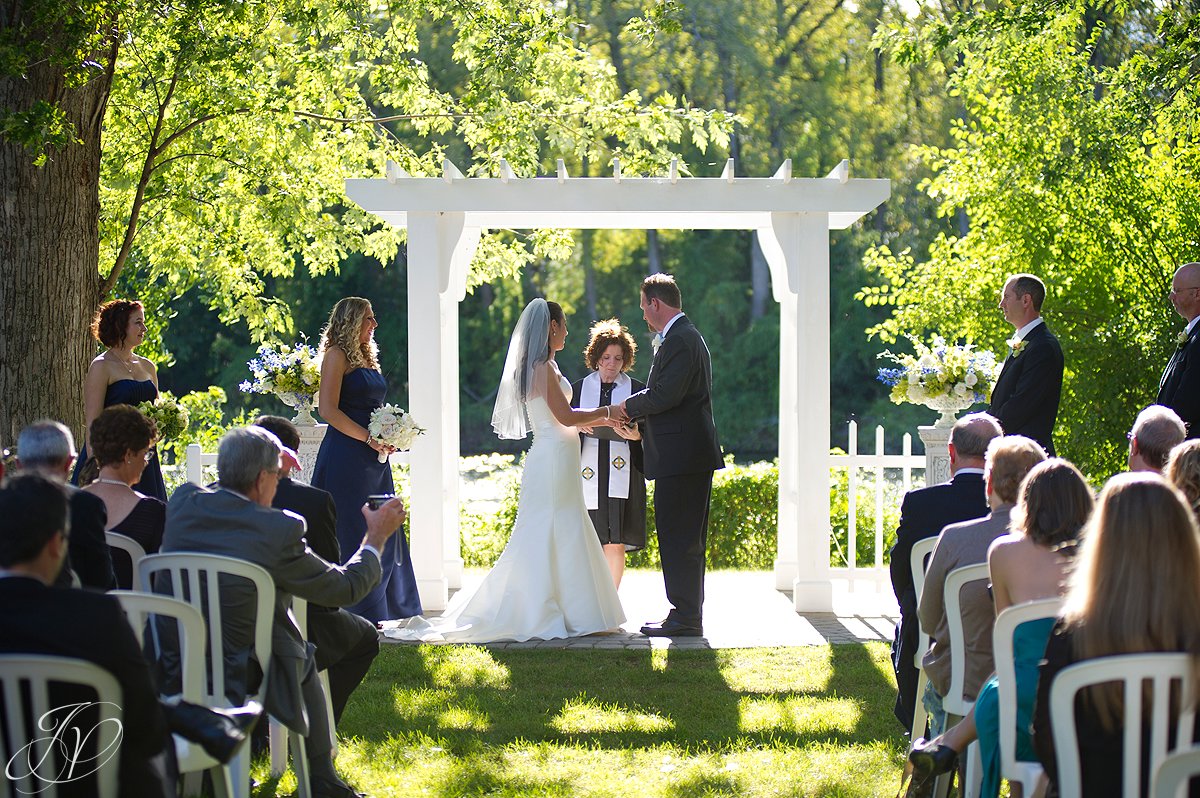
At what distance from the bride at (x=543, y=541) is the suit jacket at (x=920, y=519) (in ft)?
9.27

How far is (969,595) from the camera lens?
3912mm

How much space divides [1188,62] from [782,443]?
3613 millimetres

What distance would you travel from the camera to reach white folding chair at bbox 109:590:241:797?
3301 millimetres

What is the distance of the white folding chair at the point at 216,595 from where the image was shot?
149 inches

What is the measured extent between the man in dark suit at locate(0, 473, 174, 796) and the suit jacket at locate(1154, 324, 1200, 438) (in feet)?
17.0

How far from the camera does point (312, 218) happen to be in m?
13.2

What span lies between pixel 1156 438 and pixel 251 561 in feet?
10.2

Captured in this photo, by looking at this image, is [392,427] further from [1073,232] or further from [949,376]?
[1073,232]

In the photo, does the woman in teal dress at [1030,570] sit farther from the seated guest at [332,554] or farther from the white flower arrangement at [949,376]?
the white flower arrangement at [949,376]

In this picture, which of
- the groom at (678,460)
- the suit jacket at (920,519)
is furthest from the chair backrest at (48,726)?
the groom at (678,460)

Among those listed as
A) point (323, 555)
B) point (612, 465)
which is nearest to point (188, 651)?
point (323, 555)

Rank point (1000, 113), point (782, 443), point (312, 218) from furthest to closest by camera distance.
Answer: point (312, 218) < point (1000, 113) < point (782, 443)

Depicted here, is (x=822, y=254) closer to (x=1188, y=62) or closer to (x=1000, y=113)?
(x=1188, y=62)

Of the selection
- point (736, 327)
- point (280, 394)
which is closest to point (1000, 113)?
point (280, 394)
